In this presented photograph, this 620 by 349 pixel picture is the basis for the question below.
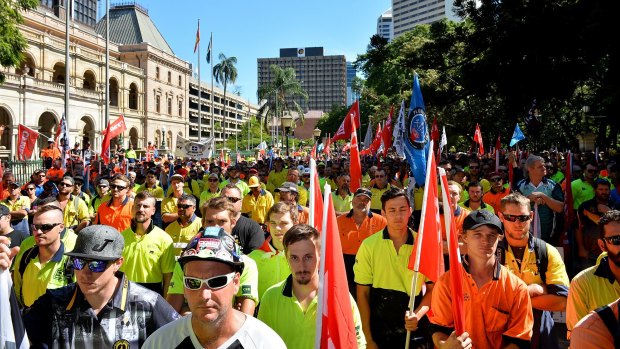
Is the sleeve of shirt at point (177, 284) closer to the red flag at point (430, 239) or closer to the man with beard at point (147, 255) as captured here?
the man with beard at point (147, 255)

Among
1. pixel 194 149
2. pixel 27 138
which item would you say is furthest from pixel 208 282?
pixel 194 149

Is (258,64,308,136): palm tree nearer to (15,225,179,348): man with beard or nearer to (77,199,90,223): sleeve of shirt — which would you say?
(77,199,90,223): sleeve of shirt

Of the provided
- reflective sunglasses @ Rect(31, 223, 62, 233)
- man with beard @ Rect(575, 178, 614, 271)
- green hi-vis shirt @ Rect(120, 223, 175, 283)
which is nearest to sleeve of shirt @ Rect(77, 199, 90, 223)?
green hi-vis shirt @ Rect(120, 223, 175, 283)

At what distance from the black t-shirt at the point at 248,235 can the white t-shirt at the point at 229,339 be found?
3062mm

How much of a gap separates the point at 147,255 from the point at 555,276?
338 centimetres

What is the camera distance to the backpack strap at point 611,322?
6.83 ft

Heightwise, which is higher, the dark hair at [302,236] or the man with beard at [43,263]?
the dark hair at [302,236]

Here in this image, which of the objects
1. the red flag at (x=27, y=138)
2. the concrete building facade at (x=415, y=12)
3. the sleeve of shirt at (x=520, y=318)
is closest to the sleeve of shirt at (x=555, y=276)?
the sleeve of shirt at (x=520, y=318)

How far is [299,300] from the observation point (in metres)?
3.27

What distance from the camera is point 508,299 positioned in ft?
10.5

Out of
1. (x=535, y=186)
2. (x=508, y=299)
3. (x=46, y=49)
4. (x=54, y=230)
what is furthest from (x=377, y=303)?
(x=46, y=49)

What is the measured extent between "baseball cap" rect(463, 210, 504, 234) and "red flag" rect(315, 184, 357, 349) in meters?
0.92

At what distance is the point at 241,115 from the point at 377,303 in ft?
377

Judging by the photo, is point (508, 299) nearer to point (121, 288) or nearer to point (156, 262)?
point (121, 288)
